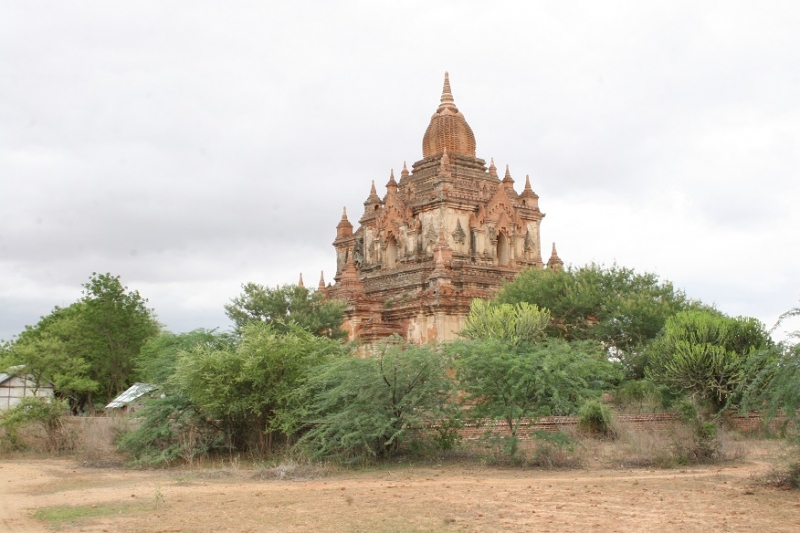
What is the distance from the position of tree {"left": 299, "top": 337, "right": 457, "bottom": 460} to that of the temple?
513 inches

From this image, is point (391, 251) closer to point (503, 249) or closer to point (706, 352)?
point (503, 249)

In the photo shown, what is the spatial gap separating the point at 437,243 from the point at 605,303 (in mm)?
7559

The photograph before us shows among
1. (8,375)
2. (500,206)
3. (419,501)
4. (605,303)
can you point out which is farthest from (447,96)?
(419,501)

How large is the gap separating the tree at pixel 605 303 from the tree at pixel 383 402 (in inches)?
452

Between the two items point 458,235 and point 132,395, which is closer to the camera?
point 132,395

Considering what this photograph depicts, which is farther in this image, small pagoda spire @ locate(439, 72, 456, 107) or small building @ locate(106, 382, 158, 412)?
small pagoda spire @ locate(439, 72, 456, 107)

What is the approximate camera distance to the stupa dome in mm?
38750

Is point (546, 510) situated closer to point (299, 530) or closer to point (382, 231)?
point (299, 530)

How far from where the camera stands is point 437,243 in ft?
115

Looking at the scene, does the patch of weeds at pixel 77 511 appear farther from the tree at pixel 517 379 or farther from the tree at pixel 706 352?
the tree at pixel 706 352

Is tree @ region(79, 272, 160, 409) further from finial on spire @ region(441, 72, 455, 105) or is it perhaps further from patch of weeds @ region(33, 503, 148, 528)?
patch of weeds @ region(33, 503, 148, 528)

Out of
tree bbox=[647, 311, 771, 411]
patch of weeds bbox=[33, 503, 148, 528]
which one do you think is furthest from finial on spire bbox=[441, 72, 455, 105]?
patch of weeds bbox=[33, 503, 148, 528]

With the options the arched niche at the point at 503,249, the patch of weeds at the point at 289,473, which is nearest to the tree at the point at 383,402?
the patch of weeds at the point at 289,473

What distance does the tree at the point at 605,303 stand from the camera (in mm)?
29469
